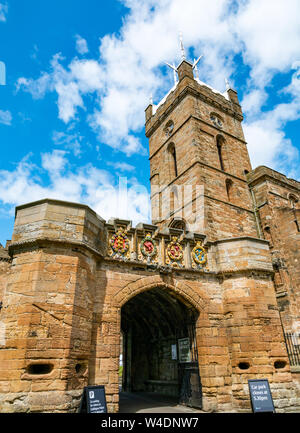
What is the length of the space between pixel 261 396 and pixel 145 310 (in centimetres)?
488

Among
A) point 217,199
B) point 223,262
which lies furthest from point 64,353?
point 217,199

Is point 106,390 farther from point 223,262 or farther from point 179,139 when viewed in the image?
point 179,139

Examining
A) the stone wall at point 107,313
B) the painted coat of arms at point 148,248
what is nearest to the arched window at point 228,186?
the stone wall at point 107,313

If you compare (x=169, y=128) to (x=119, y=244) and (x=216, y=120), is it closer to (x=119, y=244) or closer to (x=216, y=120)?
(x=216, y=120)

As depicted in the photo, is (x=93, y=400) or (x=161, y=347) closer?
(x=93, y=400)

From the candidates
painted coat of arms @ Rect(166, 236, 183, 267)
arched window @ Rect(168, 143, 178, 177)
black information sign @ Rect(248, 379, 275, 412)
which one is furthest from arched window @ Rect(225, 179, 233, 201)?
black information sign @ Rect(248, 379, 275, 412)

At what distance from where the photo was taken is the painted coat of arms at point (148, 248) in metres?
7.56

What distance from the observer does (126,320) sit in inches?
484

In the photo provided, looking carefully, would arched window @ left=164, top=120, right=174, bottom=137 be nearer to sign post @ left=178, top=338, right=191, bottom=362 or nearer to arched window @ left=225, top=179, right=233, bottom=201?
arched window @ left=225, top=179, right=233, bottom=201

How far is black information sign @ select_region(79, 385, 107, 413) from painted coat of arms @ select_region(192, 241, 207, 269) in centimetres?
395

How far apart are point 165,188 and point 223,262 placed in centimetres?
897

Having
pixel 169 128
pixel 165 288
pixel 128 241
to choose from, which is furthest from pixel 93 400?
pixel 169 128

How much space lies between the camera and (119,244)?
24.1ft

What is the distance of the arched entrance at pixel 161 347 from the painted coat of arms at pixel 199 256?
1088 mm
